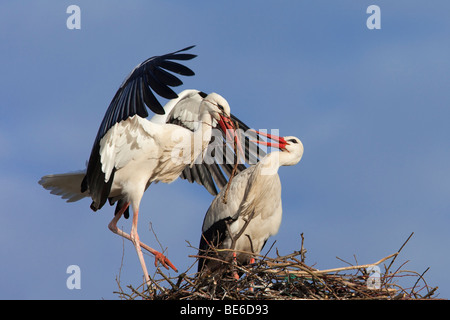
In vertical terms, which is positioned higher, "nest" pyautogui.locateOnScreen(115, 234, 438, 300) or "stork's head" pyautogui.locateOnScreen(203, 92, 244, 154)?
"stork's head" pyautogui.locateOnScreen(203, 92, 244, 154)

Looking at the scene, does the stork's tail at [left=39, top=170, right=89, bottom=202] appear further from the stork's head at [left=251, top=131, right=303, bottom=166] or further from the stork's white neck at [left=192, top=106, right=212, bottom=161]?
the stork's head at [left=251, top=131, right=303, bottom=166]

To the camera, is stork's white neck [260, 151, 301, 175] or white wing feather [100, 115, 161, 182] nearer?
stork's white neck [260, 151, 301, 175]

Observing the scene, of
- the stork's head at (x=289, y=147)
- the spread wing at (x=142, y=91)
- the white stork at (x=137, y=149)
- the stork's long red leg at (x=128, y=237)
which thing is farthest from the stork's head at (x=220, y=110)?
the stork's long red leg at (x=128, y=237)

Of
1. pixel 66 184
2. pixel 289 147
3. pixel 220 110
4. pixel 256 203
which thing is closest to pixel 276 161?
pixel 289 147

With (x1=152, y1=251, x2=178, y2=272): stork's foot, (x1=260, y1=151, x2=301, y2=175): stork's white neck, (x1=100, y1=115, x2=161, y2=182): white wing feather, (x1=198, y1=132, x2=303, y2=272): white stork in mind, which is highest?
(x1=100, y1=115, x2=161, y2=182): white wing feather

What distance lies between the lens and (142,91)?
681cm

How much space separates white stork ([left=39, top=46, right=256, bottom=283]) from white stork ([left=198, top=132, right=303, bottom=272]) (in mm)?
549

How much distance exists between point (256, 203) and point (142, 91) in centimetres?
148

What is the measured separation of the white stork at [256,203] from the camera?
23.7ft

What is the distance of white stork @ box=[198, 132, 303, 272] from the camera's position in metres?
7.23

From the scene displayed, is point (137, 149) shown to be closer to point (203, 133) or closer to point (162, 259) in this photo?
point (203, 133)

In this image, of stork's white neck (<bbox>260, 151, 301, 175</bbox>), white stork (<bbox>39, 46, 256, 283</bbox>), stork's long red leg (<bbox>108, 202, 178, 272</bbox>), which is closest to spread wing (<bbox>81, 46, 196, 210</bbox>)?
white stork (<bbox>39, 46, 256, 283</bbox>)

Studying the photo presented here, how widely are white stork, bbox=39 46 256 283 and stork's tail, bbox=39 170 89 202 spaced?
0.03 feet
